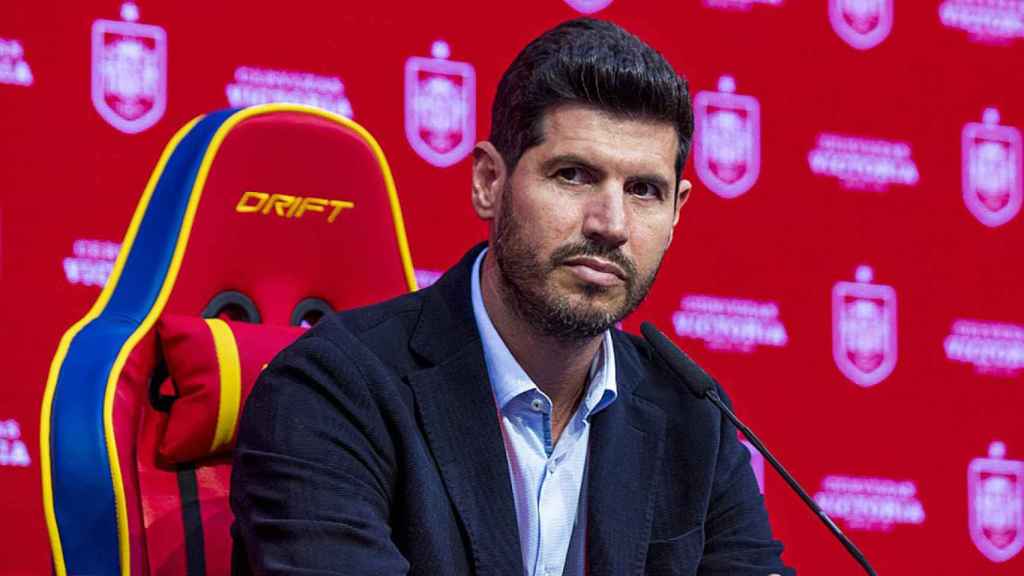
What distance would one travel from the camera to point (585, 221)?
1.82 m

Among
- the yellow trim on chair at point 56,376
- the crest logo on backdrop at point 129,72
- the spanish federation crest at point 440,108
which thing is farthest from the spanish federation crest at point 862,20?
the yellow trim on chair at point 56,376

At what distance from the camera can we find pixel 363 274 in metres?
2.02

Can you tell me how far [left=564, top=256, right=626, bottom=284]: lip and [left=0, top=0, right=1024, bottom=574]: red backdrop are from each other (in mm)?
1121

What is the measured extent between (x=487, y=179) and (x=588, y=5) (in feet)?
4.11

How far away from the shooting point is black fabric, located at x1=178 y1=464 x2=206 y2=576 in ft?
5.87

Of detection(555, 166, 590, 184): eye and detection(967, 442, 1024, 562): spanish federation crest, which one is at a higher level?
detection(555, 166, 590, 184): eye

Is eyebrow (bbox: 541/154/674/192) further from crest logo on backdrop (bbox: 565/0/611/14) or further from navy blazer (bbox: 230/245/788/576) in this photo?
crest logo on backdrop (bbox: 565/0/611/14)

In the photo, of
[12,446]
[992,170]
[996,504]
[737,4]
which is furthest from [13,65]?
[996,504]

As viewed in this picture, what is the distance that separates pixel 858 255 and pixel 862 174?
18 cm

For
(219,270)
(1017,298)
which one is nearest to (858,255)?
(1017,298)

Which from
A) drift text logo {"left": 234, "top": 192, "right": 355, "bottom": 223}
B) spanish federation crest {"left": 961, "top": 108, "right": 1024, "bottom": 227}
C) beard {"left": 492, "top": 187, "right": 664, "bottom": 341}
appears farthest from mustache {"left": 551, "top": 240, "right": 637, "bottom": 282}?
spanish federation crest {"left": 961, "top": 108, "right": 1024, "bottom": 227}

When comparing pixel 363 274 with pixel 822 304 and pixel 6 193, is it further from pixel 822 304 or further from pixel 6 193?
pixel 822 304

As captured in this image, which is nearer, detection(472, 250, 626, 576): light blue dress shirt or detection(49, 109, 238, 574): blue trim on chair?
detection(49, 109, 238, 574): blue trim on chair

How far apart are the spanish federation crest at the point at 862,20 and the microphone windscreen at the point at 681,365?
1706mm
